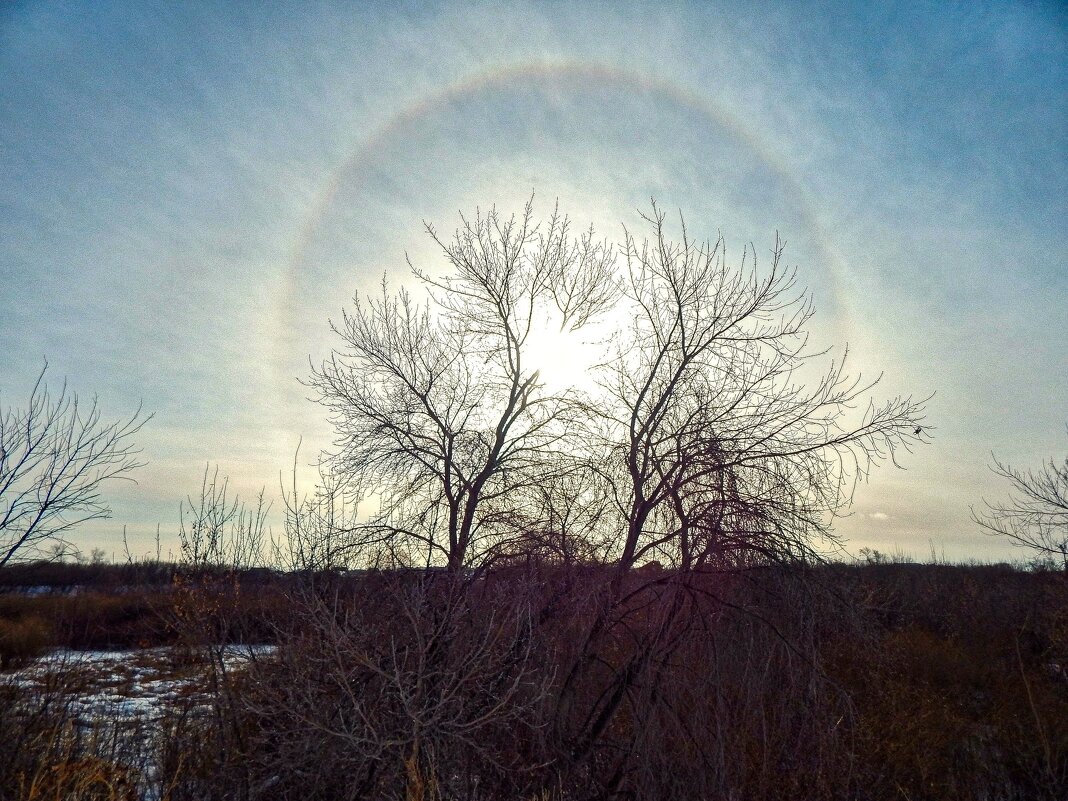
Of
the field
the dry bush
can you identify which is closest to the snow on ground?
the field

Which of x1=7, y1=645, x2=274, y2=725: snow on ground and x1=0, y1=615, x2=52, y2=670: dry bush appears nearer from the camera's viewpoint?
x1=7, y1=645, x2=274, y2=725: snow on ground

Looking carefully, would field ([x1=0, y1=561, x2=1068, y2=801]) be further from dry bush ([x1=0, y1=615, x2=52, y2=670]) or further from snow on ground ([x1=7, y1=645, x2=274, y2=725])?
dry bush ([x1=0, y1=615, x2=52, y2=670])

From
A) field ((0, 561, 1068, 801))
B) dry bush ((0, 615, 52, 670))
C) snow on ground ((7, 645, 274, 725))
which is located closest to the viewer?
field ((0, 561, 1068, 801))

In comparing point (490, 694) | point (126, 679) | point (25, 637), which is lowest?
point (126, 679)

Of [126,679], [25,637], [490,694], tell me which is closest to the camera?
[490,694]

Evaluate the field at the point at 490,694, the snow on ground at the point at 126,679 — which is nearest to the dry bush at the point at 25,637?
the snow on ground at the point at 126,679

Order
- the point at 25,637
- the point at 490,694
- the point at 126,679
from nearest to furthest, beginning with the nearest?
the point at 490,694
the point at 126,679
the point at 25,637

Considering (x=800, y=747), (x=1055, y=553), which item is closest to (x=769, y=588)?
(x=800, y=747)

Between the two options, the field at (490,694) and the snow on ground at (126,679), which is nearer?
the field at (490,694)

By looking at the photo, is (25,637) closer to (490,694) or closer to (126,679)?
(126,679)

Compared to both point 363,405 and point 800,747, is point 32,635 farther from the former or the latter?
point 800,747

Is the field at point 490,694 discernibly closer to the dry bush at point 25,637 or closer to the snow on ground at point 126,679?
the snow on ground at point 126,679

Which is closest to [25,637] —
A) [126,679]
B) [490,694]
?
[126,679]

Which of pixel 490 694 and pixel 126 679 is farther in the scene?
pixel 126 679
